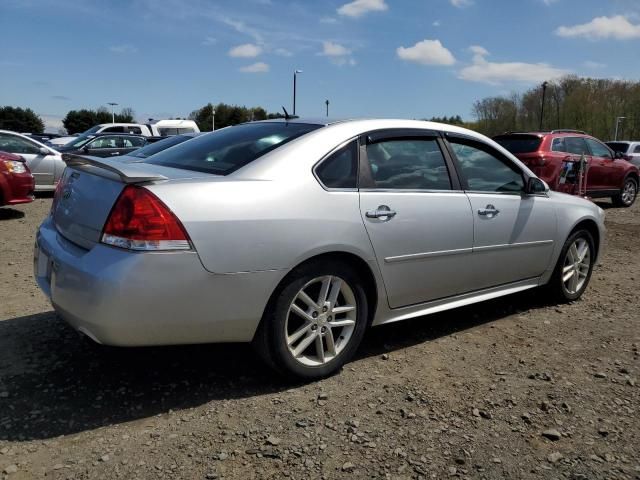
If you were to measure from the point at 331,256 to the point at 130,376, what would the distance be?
134 cm

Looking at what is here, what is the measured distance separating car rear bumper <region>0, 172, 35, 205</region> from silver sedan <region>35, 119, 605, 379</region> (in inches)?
254

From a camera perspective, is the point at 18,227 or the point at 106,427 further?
the point at 18,227

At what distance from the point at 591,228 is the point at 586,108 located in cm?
7012

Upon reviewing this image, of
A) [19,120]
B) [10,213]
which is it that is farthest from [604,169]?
[19,120]

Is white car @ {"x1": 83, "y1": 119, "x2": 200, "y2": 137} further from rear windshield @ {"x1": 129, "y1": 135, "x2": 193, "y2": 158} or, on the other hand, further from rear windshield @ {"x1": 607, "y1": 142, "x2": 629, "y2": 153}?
rear windshield @ {"x1": 607, "y1": 142, "x2": 629, "y2": 153}

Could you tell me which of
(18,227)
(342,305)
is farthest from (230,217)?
(18,227)

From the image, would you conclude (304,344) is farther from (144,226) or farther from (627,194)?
(627,194)

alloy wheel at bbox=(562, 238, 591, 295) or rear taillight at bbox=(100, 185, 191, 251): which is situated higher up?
rear taillight at bbox=(100, 185, 191, 251)

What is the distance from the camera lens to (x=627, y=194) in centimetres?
1411

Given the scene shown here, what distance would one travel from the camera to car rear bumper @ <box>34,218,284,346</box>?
8.36 ft

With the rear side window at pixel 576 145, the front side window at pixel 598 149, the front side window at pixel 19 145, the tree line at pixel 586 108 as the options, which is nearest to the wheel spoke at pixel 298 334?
the rear side window at pixel 576 145

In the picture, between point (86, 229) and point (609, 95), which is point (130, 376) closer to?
point (86, 229)

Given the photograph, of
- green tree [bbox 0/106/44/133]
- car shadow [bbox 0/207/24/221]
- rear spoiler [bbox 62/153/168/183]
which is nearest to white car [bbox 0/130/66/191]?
car shadow [bbox 0/207/24/221]

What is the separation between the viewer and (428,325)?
4.33 meters
